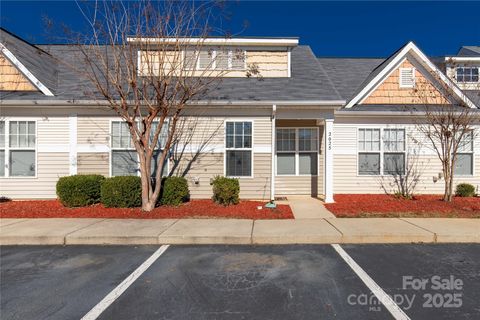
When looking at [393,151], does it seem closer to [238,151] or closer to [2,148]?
[238,151]

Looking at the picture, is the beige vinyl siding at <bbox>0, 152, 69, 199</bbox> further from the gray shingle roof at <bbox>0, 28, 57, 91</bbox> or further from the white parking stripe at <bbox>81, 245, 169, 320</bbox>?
the white parking stripe at <bbox>81, 245, 169, 320</bbox>

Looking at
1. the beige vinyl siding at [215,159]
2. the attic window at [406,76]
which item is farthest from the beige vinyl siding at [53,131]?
the attic window at [406,76]

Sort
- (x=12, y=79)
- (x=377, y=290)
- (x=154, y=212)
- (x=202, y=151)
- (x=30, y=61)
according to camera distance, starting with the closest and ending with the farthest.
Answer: (x=377, y=290), (x=154, y=212), (x=202, y=151), (x=12, y=79), (x=30, y=61)

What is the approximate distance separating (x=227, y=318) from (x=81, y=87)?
1055cm

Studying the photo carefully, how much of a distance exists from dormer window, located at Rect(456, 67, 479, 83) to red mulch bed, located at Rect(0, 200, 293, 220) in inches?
443

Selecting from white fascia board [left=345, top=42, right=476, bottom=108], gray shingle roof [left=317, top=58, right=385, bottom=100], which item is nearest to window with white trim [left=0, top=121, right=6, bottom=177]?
white fascia board [left=345, top=42, right=476, bottom=108]

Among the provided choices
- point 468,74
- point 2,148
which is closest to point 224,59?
point 2,148

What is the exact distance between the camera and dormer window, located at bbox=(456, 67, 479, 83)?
13789mm

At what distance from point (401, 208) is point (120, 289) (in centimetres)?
809

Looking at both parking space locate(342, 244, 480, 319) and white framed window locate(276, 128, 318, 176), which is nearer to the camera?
parking space locate(342, 244, 480, 319)

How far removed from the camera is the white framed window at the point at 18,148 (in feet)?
34.2

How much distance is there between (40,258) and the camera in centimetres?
530

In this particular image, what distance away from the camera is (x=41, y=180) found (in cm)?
1046

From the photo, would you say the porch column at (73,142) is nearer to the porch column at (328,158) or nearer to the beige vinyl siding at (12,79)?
the beige vinyl siding at (12,79)
